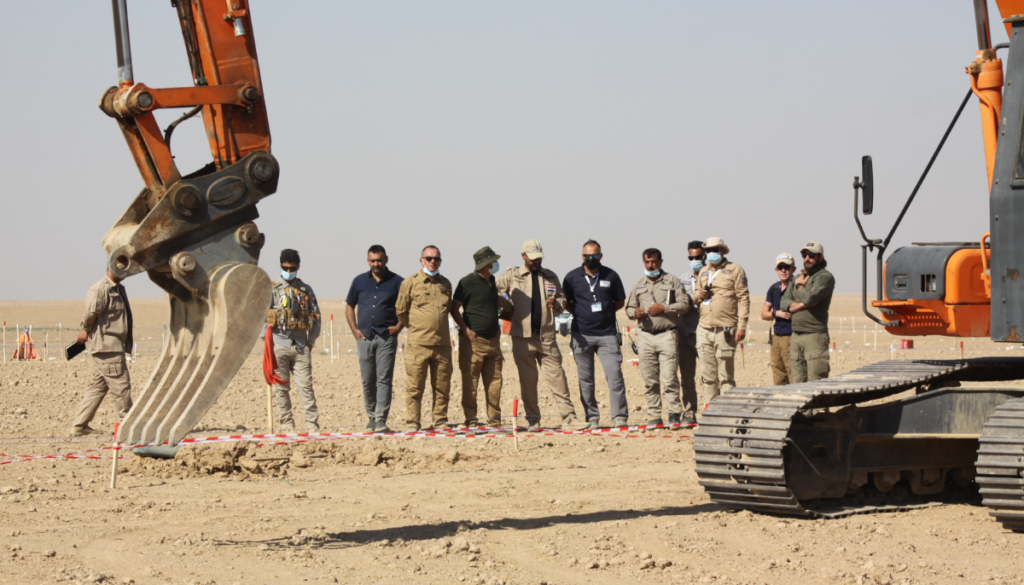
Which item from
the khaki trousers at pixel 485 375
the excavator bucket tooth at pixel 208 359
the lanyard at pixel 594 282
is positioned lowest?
the khaki trousers at pixel 485 375

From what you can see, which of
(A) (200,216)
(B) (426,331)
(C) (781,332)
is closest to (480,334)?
(B) (426,331)

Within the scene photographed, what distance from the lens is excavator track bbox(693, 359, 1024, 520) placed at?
281 inches

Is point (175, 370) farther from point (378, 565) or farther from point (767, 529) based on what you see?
point (767, 529)

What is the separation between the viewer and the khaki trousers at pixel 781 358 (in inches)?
506

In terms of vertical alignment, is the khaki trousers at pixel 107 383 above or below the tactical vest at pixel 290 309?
below

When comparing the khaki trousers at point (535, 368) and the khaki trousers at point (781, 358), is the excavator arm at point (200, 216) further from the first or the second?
the khaki trousers at point (781, 358)

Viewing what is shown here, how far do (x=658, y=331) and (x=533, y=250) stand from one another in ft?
5.54

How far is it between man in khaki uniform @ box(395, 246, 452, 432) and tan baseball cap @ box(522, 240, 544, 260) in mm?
991

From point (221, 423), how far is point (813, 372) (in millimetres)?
7290

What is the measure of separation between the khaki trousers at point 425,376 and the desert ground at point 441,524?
72 centimetres

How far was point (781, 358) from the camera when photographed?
12930 millimetres

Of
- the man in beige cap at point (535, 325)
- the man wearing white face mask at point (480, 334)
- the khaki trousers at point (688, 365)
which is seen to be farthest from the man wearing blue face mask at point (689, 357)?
the man wearing white face mask at point (480, 334)

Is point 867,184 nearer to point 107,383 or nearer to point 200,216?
point 200,216

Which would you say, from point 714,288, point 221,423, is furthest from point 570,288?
point 221,423
